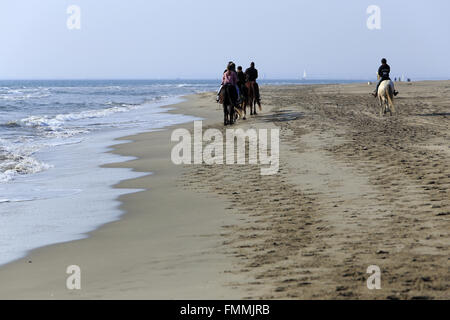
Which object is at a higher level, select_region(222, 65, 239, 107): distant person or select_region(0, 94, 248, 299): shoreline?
select_region(222, 65, 239, 107): distant person

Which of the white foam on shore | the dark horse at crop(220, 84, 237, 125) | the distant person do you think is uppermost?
the distant person

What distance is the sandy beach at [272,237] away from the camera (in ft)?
14.5

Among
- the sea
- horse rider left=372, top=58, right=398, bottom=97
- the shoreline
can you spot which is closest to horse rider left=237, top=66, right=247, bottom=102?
the sea

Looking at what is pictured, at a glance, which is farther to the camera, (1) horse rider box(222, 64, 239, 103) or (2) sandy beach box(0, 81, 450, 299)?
(1) horse rider box(222, 64, 239, 103)

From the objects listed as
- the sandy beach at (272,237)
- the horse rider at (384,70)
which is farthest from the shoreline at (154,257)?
the horse rider at (384,70)

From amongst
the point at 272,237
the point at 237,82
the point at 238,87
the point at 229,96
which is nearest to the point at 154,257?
the point at 272,237

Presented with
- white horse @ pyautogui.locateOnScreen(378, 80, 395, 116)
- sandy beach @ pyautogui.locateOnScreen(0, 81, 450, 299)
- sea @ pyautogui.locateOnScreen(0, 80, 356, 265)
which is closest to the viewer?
sandy beach @ pyautogui.locateOnScreen(0, 81, 450, 299)

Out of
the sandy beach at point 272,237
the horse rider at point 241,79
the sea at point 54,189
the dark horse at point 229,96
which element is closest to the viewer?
the sandy beach at point 272,237

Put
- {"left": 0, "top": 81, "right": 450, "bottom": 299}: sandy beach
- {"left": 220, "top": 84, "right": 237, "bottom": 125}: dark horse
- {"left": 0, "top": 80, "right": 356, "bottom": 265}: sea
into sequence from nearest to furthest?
{"left": 0, "top": 81, "right": 450, "bottom": 299}: sandy beach < {"left": 0, "top": 80, "right": 356, "bottom": 265}: sea < {"left": 220, "top": 84, "right": 237, "bottom": 125}: dark horse

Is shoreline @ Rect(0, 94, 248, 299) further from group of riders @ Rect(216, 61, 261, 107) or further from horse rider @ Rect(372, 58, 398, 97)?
horse rider @ Rect(372, 58, 398, 97)

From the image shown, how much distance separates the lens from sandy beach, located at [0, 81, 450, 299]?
4410 millimetres

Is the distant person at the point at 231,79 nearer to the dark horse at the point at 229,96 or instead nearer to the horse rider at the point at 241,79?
the dark horse at the point at 229,96

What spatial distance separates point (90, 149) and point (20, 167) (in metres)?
3.39
